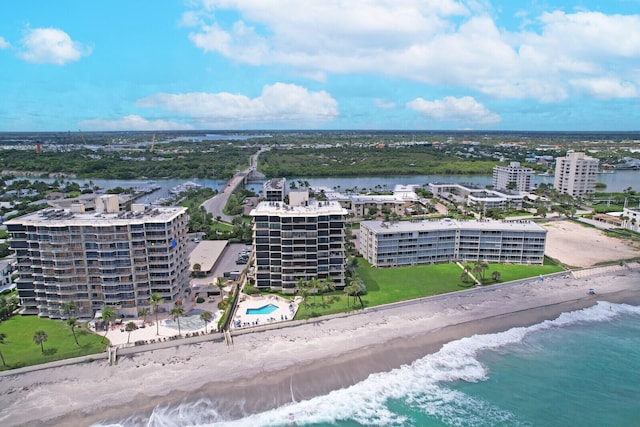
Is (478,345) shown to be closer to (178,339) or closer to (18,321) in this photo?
(178,339)

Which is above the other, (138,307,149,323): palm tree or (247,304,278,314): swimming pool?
(138,307,149,323): palm tree

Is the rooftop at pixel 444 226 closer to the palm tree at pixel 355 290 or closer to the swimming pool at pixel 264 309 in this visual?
the palm tree at pixel 355 290

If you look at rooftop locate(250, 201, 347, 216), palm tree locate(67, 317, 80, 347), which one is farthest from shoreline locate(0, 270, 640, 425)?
rooftop locate(250, 201, 347, 216)

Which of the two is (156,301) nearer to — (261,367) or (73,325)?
(73,325)

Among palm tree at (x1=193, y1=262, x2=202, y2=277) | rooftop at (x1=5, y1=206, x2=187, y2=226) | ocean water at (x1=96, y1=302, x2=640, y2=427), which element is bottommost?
ocean water at (x1=96, y1=302, x2=640, y2=427)

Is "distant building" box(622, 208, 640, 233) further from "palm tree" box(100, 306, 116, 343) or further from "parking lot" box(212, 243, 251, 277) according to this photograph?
"palm tree" box(100, 306, 116, 343)

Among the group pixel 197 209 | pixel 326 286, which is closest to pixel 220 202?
pixel 197 209

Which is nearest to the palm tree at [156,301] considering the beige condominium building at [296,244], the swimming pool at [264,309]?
the swimming pool at [264,309]
